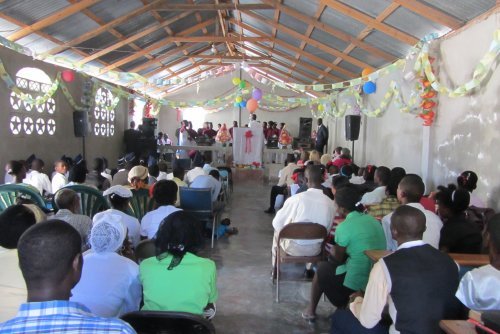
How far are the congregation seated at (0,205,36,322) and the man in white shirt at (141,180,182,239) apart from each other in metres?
1.10

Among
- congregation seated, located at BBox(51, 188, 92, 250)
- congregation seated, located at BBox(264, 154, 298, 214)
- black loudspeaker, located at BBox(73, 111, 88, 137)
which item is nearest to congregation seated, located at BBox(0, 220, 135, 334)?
congregation seated, located at BBox(51, 188, 92, 250)

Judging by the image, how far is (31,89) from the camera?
729cm

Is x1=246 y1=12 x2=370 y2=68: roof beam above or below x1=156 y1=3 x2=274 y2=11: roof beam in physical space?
below

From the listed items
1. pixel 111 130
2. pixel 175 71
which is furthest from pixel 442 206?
pixel 175 71

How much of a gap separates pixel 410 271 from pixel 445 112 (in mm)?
4168

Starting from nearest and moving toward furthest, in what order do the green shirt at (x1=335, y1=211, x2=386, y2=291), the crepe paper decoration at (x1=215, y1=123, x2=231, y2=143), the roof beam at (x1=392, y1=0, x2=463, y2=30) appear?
1. the green shirt at (x1=335, y1=211, x2=386, y2=291)
2. the roof beam at (x1=392, y1=0, x2=463, y2=30)
3. the crepe paper decoration at (x1=215, y1=123, x2=231, y2=143)

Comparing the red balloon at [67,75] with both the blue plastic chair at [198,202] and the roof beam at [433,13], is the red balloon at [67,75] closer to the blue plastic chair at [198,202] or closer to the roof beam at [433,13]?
the blue plastic chair at [198,202]

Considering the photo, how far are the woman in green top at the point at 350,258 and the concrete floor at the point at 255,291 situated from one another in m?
0.39

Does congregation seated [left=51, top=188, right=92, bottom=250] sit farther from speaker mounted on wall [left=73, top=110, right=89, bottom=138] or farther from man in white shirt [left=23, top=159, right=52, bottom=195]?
speaker mounted on wall [left=73, top=110, right=89, bottom=138]

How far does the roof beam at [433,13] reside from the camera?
195 inches

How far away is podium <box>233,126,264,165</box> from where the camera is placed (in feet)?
35.4

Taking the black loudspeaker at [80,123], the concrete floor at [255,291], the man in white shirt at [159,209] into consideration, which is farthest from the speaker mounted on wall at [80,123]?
the man in white shirt at [159,209]

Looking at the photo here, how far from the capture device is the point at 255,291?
3.55 meters

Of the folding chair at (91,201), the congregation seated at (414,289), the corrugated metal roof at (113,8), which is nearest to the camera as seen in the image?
the congregation seated at (414,289)
